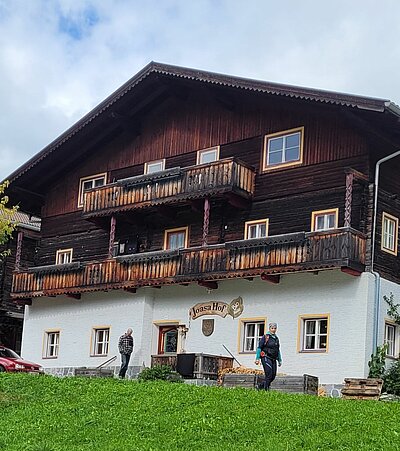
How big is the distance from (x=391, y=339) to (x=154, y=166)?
38.9 feet

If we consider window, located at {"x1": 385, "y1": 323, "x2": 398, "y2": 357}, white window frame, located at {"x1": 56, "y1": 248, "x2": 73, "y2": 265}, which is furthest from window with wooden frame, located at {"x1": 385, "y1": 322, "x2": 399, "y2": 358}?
white window frame, located at {"x1": 56, "y1": 248, "x2": 73, "y2": 265}

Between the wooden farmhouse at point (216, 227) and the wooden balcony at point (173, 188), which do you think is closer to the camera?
the wooden farmhouse at point (216, 227)

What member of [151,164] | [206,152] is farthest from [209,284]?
[151,164]

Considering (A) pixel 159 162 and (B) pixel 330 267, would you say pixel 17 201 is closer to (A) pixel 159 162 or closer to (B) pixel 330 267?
(A) pixel 159 162

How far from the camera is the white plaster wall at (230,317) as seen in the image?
1073 inches

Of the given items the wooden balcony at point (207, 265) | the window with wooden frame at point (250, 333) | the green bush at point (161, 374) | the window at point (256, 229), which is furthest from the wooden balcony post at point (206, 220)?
the green bush at point (161, 374)

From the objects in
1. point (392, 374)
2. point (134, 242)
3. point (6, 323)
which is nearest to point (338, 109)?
point (392, 374)

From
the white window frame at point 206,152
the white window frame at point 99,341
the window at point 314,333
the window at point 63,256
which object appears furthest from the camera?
the window at point 63,256

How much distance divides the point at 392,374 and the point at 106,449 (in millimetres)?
14048

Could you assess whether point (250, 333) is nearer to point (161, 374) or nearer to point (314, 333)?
point (314, 333)

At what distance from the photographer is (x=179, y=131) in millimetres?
34500

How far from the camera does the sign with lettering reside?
3027cm

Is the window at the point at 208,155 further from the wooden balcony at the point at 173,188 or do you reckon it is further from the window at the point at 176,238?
the window at the point at 176,238

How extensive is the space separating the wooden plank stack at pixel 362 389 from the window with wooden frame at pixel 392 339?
12.6ft
